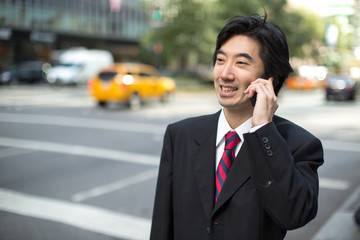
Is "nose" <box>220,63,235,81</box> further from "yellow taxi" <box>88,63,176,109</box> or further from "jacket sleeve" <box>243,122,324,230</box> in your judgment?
"yellow taxi" <box>88,63,176,109</box>

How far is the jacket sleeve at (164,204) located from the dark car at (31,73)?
3528 centimetres

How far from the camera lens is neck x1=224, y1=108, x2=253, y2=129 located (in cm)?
198

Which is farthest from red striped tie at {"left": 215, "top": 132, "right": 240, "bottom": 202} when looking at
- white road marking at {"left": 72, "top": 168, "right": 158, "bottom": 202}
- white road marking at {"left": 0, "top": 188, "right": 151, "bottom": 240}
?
white road marking at {"left": 72, "top": 168, "right": 158, "bottom": 202}

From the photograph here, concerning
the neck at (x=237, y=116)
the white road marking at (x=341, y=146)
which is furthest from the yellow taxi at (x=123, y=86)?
the neck at (x=237, y=116)

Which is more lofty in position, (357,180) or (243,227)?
(243,227)

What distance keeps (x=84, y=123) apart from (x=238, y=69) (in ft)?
39.7

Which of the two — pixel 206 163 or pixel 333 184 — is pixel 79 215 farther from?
pixel 333 184

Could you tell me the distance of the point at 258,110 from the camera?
5.67 ft

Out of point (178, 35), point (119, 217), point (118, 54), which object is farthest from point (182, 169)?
point (118, 54)

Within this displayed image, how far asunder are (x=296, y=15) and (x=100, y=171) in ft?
152

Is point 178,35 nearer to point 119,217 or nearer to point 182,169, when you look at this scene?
point 119,217

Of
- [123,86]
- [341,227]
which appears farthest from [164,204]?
[123,86]

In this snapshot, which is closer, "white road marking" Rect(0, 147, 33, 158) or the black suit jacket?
the black suit jacket

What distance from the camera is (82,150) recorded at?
9.29m
